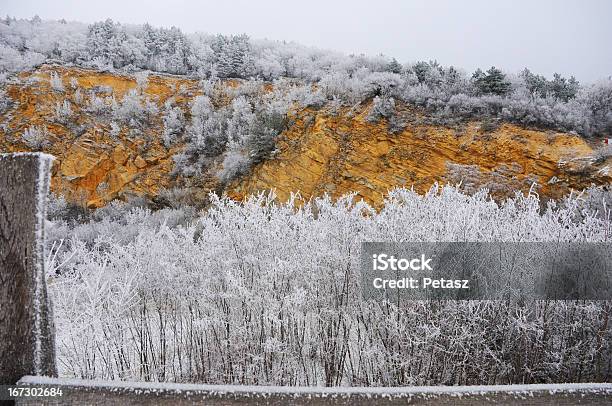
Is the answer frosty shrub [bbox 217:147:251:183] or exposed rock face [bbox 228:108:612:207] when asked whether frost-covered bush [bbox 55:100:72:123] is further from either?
exposed rock face [bbox 228:108:612:207]

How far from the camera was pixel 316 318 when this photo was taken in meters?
4.60

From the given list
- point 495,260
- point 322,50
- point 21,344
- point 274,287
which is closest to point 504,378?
point 495,260

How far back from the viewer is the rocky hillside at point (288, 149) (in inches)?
398

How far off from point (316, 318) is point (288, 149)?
7433 mm

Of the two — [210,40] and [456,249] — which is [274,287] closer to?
[456,249]

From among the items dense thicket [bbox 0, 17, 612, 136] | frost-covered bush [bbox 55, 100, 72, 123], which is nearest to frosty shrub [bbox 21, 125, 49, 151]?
frost-covered bush [bbox 55, 100, 72, 123]

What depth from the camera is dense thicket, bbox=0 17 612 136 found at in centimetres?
1101

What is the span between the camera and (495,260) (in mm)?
4344

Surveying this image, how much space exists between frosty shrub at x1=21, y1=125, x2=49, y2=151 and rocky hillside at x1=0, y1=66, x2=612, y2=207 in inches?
1.1

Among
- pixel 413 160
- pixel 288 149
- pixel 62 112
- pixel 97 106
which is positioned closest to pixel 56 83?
pixel 62 112

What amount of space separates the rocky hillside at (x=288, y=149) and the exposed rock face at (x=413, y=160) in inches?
1.0

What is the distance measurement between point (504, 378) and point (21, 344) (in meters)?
4.24

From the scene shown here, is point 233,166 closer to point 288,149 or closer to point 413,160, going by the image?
point 288,149

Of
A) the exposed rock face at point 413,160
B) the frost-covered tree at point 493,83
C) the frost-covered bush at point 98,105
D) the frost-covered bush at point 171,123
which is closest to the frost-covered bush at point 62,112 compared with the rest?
the frost-covered bush at point 98,105
